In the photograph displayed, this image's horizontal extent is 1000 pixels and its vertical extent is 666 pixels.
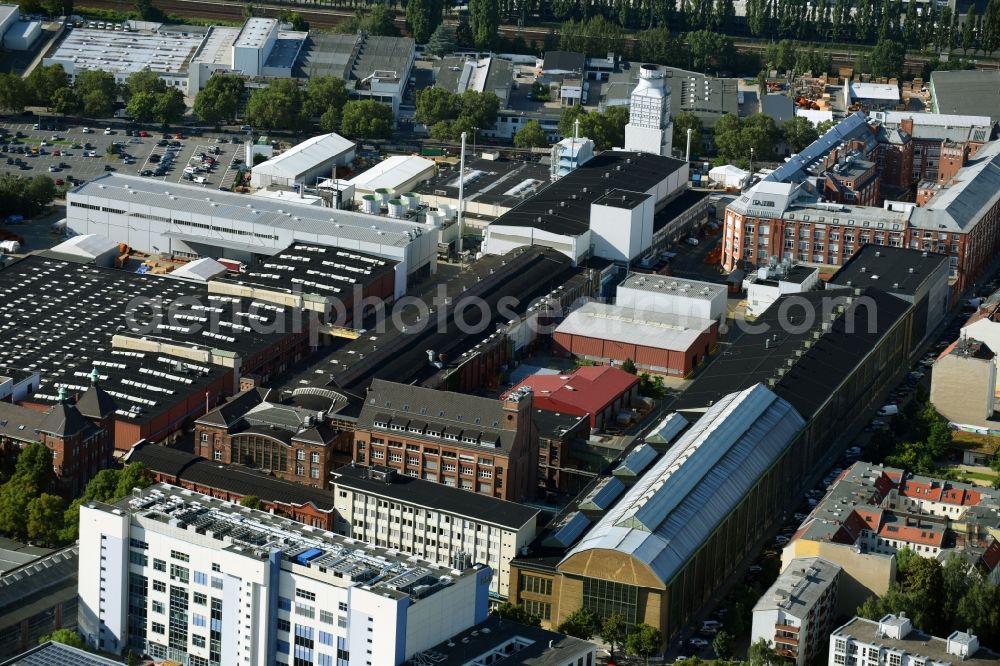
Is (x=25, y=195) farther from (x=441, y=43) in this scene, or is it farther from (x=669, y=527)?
(x=669, y=527)

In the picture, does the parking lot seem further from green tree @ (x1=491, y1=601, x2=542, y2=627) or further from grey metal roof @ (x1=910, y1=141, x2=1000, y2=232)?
green tree @ (x1=491, y1=601, x2=542, y2=627)

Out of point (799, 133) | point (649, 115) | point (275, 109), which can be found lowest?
point (799, 133)

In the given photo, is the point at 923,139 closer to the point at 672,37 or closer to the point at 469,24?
the point at 672,37

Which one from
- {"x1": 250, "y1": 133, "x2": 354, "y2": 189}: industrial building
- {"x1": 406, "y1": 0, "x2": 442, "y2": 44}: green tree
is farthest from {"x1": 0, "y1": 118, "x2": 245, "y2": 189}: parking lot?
{"x1": 406, "y1": 0, "x2": 442, "y2": 44}: green tree

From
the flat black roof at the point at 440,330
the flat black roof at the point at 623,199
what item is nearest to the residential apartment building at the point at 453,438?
the flat black roof at the point at 440,330

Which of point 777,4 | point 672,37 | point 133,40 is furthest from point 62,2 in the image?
point 777,4

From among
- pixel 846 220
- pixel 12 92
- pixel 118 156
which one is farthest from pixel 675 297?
pixel 12 92
